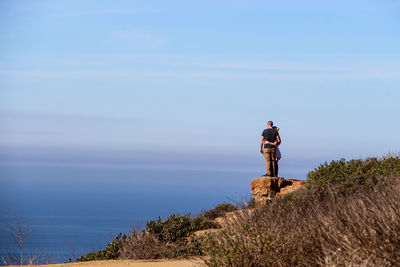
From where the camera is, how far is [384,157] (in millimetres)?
22625

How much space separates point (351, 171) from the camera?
20500 mm

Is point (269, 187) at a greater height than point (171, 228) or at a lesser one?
greater

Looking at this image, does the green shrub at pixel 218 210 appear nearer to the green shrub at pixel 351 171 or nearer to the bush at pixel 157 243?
the green shrub at pixel 351 171

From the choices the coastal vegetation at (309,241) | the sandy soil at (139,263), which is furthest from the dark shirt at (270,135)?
the sandy soil at (139,263)

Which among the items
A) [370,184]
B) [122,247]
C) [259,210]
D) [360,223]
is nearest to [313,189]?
[370,184]

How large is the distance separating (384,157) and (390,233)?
Result: 50.3 ft

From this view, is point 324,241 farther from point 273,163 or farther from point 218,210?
point 218,210

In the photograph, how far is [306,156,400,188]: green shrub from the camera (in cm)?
1823

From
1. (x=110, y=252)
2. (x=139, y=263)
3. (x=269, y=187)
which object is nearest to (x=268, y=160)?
(x=269, y=187)

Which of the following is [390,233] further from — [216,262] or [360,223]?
[216,262]

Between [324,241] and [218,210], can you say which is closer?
[324,241]

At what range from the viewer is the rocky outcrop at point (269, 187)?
20.3 m

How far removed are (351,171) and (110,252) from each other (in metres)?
9.54

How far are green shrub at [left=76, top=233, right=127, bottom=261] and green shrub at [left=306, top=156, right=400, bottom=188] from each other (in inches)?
258
